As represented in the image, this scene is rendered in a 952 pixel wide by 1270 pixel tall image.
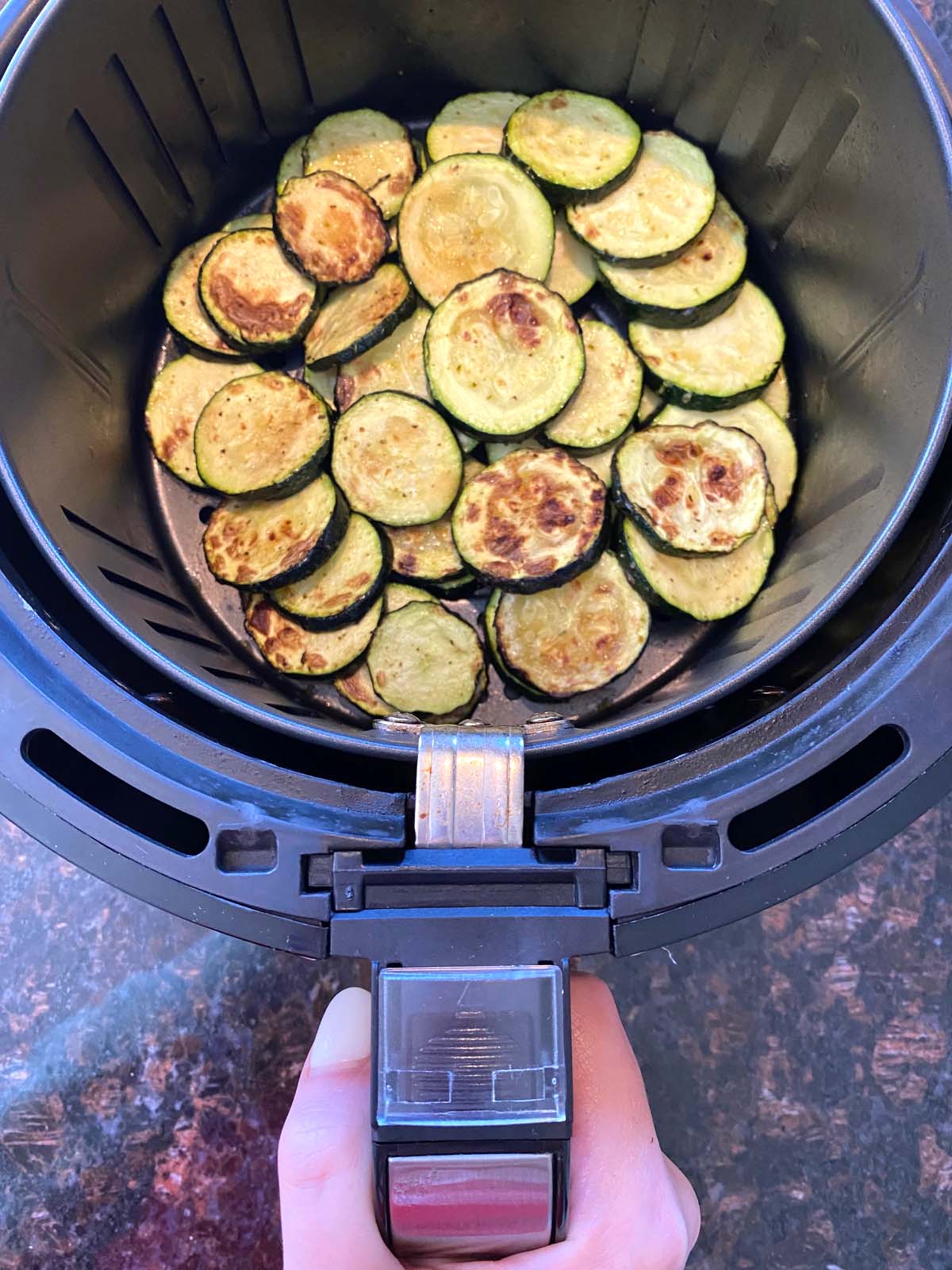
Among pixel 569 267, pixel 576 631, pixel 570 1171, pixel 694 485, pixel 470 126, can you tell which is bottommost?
pixel 570 1171

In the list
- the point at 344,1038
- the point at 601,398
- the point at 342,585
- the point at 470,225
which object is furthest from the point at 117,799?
the point at 470,225

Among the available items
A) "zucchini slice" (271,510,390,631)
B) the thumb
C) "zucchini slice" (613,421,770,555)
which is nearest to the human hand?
the thumb

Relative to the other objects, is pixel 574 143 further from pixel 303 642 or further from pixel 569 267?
pixel 303 642

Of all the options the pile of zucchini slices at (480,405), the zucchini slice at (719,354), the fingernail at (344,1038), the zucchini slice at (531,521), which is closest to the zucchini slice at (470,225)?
the pile of zucchini slices at (480,405)

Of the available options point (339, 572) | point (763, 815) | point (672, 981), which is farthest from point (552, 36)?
point (672, 981)

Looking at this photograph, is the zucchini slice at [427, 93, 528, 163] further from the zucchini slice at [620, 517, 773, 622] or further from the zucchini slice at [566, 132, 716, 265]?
the zucchini slice at [620, 517, 773, 622]

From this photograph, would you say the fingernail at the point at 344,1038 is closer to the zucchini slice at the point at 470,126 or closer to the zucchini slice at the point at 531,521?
the zucchini slice at the point at 531,521
